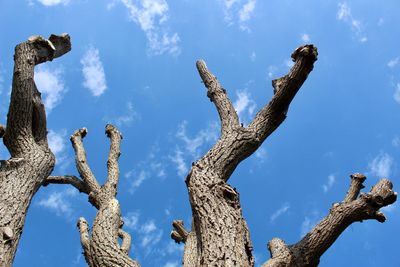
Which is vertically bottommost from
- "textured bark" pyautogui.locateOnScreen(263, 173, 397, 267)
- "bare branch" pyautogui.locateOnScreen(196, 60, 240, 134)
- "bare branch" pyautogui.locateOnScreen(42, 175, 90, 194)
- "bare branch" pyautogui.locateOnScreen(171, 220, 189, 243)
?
"textured bark" pyautogui.locateOnScreen(263, 173, 397, 267)

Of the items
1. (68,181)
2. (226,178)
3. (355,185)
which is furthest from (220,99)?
(68,181)

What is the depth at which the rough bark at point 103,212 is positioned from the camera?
166 inches

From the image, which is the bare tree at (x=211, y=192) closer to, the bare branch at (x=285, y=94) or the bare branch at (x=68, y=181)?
the bare branch at (x=285, y=94)

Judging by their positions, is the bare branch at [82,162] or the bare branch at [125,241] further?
the bare branch at [82,162]

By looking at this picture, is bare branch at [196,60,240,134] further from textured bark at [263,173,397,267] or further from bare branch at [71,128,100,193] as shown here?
bare branch at [71,128,100,193]

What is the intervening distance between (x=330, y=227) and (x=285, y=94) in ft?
4.61

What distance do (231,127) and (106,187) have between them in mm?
2515

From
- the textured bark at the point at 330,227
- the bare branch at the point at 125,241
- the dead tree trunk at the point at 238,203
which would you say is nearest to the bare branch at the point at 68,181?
the bare branch at the point at 125,241

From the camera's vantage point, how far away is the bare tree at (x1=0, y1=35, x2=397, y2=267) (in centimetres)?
370

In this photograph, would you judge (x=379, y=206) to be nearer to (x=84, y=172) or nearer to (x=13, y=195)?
(x=13, y=195)

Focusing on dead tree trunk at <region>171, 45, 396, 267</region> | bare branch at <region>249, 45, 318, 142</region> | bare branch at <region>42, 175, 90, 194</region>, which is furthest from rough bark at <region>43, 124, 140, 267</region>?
bare branch at <region>249, 45, 318, 142</region>

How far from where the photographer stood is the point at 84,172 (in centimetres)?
687

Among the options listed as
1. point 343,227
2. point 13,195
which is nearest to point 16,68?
point 13,195

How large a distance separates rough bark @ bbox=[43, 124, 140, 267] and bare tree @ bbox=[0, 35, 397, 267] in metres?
0.01
